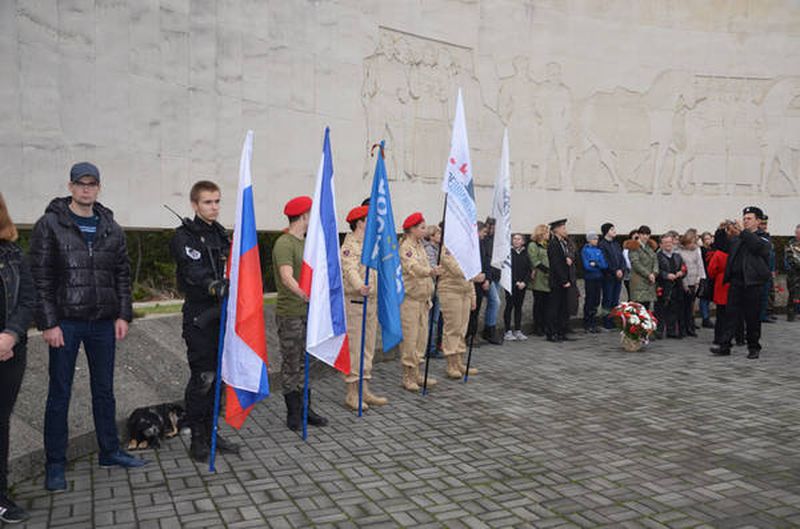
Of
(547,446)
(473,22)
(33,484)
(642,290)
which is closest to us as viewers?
(33,484)

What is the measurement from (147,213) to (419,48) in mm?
6722

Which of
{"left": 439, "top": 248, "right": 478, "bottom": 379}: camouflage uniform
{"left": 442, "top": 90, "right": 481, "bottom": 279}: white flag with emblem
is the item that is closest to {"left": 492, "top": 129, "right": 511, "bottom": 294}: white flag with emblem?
{"left": 439, "top": 248, "right": 478, "bottom": 379}: camouflage uniform

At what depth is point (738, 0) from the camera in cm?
1797

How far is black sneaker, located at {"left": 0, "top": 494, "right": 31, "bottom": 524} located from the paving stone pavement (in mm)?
81

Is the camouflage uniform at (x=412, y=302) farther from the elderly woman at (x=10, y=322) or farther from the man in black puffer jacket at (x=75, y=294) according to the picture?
the elderly woman at (x=10, y=322)

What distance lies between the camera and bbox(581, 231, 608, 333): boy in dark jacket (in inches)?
472

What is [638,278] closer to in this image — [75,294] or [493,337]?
[493,337]

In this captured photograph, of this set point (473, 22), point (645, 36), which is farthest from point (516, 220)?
point (645, 36)

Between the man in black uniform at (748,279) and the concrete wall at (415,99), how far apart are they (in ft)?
18.4

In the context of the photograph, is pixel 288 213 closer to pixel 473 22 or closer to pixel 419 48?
pixel 419 48

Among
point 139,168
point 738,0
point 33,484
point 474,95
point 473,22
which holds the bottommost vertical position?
point 33,484

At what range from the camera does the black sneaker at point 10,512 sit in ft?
13.4

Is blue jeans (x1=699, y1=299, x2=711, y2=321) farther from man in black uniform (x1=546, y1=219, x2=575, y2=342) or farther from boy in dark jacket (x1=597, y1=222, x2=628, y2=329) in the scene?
man in black uniform (x1=546, y1=219, x2=575, y2=342)

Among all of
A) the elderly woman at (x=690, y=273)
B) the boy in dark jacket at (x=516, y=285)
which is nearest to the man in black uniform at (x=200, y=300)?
the boy in dark jacket at (x=516, y=285)
